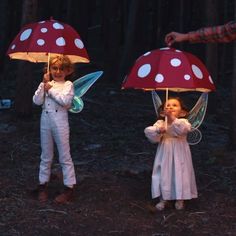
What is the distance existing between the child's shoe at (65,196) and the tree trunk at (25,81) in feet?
11.4

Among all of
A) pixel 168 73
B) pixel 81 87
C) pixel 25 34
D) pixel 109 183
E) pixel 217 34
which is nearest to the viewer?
pixel 168 73

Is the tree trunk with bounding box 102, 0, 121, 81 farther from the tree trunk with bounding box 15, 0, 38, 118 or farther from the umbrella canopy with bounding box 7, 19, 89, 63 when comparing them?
the umbrella canopy with bounding box 7, 19, 89, 63

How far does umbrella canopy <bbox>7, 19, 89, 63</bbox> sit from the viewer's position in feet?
17.5

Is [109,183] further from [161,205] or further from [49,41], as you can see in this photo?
[49,41]

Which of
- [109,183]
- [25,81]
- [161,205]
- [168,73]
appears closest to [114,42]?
[25,81]

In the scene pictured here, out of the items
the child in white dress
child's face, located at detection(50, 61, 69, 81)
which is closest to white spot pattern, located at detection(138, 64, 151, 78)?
the child in white dress

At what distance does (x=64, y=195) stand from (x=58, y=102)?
34.6 inches

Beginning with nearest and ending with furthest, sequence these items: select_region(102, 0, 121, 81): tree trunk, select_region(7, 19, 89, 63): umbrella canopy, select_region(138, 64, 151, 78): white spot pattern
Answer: select_region(138, 64, 151, 78): white spot pattern
select_region(7, 19, 89, 63): umbrella canopy
select_region(102, 0, 121, 81): tree trunk

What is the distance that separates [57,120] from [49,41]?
2.35ft

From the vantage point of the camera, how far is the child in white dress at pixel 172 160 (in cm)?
539

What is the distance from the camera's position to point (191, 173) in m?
5.50

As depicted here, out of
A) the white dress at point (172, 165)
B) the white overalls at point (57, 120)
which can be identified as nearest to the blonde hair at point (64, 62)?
the white overalls at point (57, 120)

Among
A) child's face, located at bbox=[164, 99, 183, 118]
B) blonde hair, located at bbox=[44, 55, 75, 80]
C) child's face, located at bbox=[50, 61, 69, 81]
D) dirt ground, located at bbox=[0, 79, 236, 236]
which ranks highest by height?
blonde hair, located at bbox=[44, 55, 75, 80]

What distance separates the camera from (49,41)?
17.6 ft
